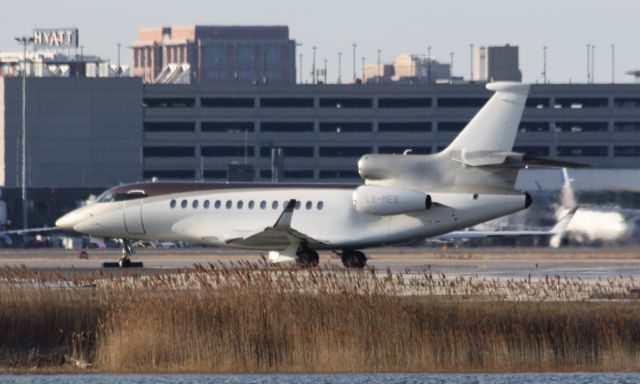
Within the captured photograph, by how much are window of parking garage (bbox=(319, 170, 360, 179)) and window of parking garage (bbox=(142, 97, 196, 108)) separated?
17409 mm

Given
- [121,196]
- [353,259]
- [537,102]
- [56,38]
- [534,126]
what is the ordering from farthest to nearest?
[56,38] < [537,102] < [534,126] < [121,196] < [353,259]

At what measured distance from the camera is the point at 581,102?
568 feet

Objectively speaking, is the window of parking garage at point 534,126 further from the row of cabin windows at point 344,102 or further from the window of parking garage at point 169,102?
the window of parking garage at point 169,102

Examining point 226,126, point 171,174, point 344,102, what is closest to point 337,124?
point 344,102

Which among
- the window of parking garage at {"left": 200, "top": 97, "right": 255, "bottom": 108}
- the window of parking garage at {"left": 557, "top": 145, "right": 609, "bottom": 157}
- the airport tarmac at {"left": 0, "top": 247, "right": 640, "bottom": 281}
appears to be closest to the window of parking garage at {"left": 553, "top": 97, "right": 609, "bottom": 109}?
the window of parking garage at {"left": 557, "top": 145, "right": 609, "bottom": 157}

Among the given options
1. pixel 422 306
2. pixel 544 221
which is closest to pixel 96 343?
pixel 422 306

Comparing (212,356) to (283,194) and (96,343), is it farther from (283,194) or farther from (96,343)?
(283,194)

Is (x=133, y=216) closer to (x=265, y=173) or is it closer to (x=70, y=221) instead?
(x=70, y=221)

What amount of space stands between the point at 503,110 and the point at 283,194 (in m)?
9.85

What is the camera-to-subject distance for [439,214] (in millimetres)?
55188

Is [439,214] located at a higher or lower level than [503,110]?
lower

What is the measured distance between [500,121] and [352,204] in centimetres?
691

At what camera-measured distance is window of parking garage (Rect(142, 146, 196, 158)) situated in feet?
556

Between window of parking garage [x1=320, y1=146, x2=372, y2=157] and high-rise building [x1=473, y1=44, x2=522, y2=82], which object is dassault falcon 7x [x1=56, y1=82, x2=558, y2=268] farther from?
high-rise building [x1=473, y1=44, x2=522, y2=82]
